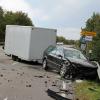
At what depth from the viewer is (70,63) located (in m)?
22.8

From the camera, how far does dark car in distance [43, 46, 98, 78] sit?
22.4m

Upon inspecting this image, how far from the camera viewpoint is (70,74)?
2258cm

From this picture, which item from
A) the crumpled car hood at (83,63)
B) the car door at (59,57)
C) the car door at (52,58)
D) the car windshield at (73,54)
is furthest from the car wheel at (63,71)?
the car door at (52,58)

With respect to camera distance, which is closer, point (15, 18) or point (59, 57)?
point (59, 57)

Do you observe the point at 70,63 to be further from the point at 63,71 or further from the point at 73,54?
the point at 73,54

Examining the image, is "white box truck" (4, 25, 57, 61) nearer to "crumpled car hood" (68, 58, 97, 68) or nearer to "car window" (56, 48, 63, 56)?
"car window" (56, 48, 63, 56)

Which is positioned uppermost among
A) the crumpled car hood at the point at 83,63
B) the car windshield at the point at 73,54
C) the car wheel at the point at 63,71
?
the car windshield at the point at 73,54

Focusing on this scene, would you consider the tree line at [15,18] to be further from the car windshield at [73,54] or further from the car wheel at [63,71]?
the car wheel at [63,71]

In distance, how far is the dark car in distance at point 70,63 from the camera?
22.4m

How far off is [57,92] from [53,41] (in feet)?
58.9

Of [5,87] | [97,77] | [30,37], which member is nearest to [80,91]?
[5,87]

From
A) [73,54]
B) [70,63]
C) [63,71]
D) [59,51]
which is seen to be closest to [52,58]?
[59,51]

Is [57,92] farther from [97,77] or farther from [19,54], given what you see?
[19,54]

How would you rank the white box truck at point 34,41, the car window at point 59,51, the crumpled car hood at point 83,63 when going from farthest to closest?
1. the white box truck at point 34,41
2. the car window at point 59,51
3. the crumpled car hood at point 83,63
